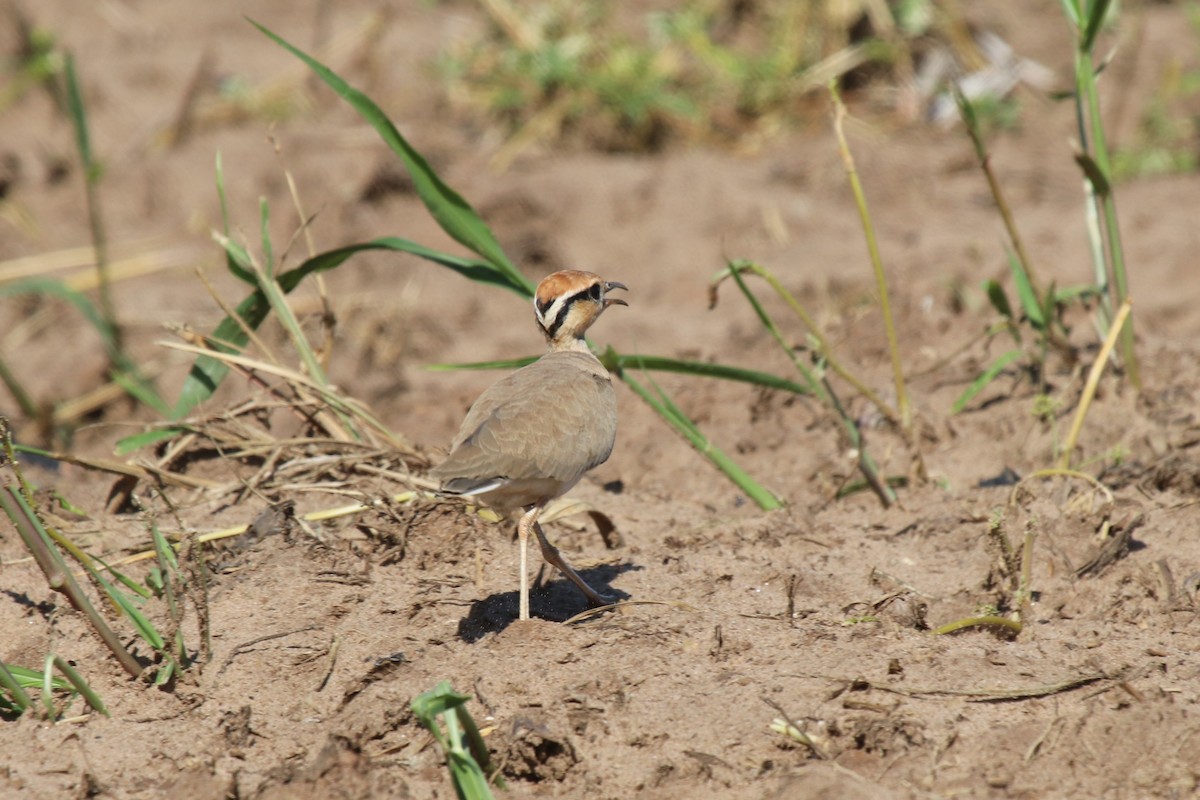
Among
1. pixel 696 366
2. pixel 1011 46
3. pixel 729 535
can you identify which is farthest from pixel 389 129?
pixel 1011 46

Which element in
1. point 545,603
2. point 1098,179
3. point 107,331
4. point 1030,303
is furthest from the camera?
point 107,331

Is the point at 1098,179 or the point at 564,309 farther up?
the point at 1098,179

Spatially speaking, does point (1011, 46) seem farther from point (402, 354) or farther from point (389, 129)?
point (389, 129)

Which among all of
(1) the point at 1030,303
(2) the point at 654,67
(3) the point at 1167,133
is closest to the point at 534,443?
(1) the point at 1030,303

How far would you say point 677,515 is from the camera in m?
5.37

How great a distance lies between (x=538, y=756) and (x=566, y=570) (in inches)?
36.6

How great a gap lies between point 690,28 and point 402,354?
401 cm

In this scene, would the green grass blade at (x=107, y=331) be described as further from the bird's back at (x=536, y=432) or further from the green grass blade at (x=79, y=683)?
the green grass blade at (x=79, y=683)

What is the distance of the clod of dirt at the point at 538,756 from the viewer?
361cm

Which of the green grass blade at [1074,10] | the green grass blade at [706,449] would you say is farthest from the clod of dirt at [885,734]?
the green grass blade at [1074,10]

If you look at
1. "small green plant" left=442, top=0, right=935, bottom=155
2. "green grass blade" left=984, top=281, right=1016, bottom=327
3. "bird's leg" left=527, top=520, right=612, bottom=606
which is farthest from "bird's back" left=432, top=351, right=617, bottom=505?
"small green plant" left=442, top=0, right=935, bottom=155

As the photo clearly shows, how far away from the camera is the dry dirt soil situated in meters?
3.63

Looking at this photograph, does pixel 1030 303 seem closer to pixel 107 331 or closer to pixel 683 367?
pixel 683 367

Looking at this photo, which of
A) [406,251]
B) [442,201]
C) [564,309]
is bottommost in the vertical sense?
[564,309]
